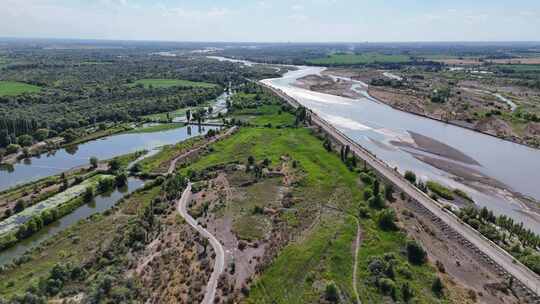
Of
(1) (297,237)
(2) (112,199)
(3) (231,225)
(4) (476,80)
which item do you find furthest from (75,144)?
(4) (476,80)

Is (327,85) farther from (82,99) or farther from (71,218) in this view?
(71,218)

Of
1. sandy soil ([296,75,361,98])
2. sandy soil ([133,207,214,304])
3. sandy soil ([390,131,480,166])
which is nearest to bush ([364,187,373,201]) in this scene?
sandy soil ([133,207,214,304])

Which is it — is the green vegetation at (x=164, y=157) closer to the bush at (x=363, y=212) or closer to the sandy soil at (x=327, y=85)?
the bush at (x=363, y=212)

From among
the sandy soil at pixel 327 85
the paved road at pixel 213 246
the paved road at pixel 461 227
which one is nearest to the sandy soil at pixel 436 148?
the paved road at pixel 461 227

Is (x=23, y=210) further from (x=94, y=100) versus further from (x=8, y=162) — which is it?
(x=94, y=100)

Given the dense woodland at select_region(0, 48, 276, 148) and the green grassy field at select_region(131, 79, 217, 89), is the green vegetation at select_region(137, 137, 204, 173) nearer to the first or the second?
the dense woodland at select_region(0, 48, 276, 148)

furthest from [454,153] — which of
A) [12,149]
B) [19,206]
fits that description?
[12,149]
